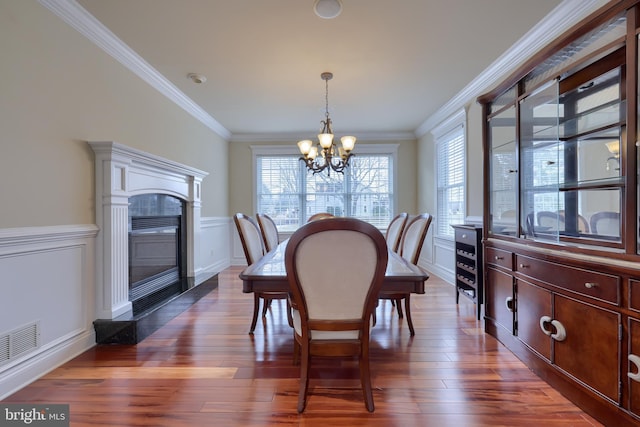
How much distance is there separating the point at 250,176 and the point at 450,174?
358 cm

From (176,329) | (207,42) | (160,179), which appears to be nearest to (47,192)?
(160,179)

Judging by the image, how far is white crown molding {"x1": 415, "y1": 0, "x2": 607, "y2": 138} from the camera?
2.16m

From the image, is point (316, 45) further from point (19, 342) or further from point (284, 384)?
point (19, 342)

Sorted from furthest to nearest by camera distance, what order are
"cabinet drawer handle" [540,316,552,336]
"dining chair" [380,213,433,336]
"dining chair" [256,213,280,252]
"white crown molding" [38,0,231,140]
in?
"dining chair" [256,213,280,252], "dining chair" [380,213,433,336], "white crown molding" [38,0,231,140], "cabinet drawer handle" [540,316,552,336]

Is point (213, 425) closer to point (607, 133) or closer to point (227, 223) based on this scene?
point (607, 133)

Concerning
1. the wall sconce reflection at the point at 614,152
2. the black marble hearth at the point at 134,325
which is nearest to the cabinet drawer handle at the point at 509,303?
the wall sconce reflection at the point at 614,152

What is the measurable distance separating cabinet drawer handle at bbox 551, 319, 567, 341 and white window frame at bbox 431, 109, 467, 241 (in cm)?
239

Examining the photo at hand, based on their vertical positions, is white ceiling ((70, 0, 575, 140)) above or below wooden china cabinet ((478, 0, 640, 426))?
above

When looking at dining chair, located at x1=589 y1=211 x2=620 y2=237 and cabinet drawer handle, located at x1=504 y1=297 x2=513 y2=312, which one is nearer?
dining chair, located at x1=589 y1=211 x2=620 y2=237

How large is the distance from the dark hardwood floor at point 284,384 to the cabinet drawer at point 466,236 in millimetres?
856

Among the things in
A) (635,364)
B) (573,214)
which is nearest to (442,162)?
(573,214)

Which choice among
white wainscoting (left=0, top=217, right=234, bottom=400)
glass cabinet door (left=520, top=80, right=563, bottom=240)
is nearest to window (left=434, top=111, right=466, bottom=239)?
glass cabinet door (left=520, top=80, right=563, bottom=240)

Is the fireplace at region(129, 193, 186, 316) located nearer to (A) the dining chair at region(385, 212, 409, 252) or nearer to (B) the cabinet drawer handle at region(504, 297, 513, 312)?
(A) the dining chair at region(385, 212, 409, 252)

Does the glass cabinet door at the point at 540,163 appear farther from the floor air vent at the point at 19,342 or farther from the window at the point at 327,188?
the window at the point at 327,188
